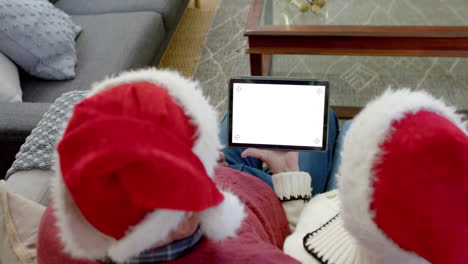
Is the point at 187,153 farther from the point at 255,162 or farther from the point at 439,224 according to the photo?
the point at 255,162

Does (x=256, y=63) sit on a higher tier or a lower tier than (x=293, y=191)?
higher

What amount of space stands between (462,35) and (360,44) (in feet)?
1.13

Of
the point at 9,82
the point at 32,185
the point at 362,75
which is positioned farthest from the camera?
the point at 362,75

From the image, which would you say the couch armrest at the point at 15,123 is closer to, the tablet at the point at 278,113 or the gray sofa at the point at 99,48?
the gray sofa at the point at 99,48

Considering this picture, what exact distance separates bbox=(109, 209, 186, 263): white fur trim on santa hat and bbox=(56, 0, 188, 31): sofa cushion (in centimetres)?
153

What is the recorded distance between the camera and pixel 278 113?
92 centimetres

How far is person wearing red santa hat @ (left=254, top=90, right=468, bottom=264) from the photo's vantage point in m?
0.42

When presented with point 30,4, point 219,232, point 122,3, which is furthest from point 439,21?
point 30,4

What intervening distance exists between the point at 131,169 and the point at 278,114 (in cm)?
57

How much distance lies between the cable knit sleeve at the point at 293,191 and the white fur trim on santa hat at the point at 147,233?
1.45 ft

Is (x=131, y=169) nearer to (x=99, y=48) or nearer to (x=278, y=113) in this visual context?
(x=278, y=113)

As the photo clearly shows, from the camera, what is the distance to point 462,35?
1238 mm

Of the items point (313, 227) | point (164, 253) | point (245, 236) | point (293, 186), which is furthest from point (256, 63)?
point (164, 253)

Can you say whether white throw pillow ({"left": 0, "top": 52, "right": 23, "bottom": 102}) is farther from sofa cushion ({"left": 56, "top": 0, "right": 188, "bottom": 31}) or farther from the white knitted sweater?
the white knitted sweater
